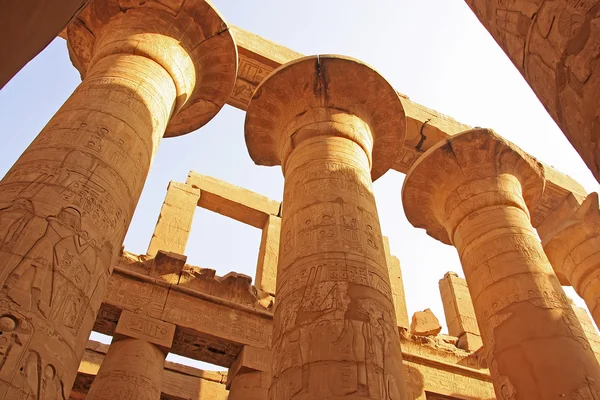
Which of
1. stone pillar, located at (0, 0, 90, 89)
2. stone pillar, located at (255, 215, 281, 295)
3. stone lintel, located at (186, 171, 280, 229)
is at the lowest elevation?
stone pillar, located at (0, 0, 90, 89)

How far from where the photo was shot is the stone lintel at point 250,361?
24.8ft

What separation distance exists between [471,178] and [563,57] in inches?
233

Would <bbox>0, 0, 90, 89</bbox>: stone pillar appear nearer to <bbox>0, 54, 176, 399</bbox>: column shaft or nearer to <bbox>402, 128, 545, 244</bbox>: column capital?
<bbox>0, 54, 176, 399</bbox>: column shaft

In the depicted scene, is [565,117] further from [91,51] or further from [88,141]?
[91,51]

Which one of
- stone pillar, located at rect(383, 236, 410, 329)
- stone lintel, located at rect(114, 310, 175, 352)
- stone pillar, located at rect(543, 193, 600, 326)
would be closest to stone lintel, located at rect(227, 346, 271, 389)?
stone lintel, located at rect(114, 310, 175, 352)

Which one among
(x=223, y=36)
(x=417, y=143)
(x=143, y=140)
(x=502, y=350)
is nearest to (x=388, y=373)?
(x=502, y=350)

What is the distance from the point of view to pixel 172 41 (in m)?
6.74

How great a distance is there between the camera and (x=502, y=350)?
638 centimetres

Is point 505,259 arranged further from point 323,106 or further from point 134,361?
point 134,361

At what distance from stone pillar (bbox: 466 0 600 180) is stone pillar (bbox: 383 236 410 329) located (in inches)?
281

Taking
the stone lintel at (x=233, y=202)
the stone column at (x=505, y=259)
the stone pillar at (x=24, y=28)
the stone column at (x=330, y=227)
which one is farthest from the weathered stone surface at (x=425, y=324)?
the stone pillar at (x=24, y=28)

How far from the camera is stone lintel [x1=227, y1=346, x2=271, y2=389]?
24.8ft

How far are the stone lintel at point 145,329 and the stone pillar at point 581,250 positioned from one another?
22.8 ft

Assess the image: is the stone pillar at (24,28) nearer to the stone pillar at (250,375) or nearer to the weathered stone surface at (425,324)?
the stone pillar at (250,375)
